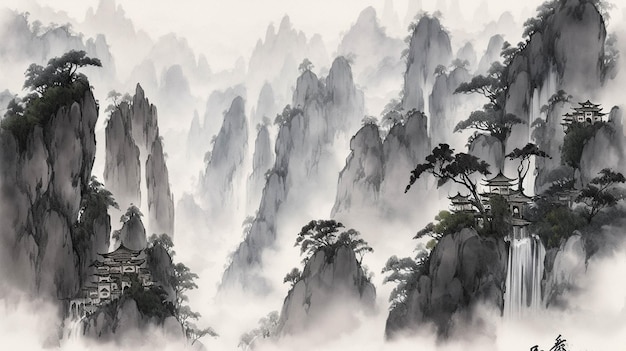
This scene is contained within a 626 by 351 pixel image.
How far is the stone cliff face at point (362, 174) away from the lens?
1048 cm

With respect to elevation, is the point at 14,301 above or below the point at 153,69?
below

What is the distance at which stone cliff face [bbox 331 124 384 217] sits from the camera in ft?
34.4

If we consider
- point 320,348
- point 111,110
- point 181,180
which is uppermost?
point 111,110

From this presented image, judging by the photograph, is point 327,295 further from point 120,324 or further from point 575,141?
point 575,141

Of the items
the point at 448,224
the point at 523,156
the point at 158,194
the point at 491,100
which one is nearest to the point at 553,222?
the point at 523,156

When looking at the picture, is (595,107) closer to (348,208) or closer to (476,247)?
(476,247)

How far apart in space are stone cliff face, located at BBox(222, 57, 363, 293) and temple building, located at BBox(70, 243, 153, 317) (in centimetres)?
122

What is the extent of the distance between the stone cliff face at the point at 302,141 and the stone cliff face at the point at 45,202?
212 cm

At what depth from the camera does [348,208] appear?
10.5 m

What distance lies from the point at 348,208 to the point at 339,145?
91 centimetres

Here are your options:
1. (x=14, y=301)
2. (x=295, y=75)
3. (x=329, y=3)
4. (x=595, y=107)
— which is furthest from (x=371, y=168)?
(x=14, y=301)

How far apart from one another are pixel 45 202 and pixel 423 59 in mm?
5591

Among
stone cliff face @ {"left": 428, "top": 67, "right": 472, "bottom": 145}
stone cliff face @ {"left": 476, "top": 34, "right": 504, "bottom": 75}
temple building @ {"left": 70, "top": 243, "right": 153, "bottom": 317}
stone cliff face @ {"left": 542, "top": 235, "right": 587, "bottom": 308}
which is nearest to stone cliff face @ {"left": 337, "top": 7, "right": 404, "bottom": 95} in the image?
stone cliff face @ {"left": 428, "top": 67, "right": 472, "bottom": 145}

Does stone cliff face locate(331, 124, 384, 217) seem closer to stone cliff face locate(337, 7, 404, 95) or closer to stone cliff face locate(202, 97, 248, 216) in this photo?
stone cliff face locate(337, 7, 404, 95)
